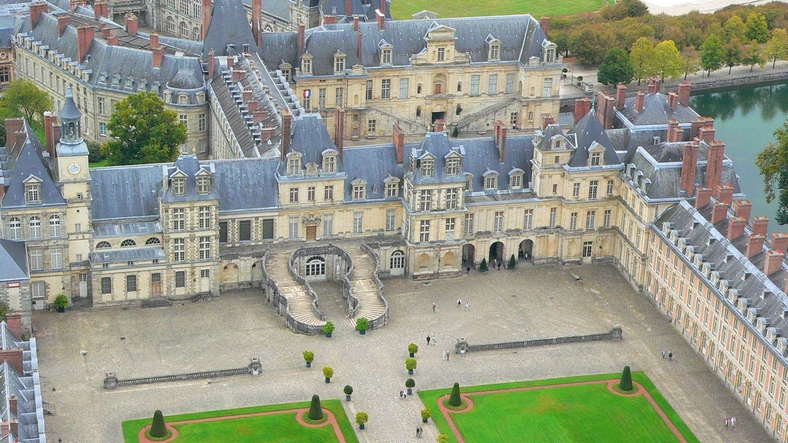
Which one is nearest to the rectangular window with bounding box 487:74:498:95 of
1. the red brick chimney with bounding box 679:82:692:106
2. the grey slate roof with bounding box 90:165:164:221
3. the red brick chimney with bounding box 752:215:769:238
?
the red brick chimney with bounding box 679:82:692:106

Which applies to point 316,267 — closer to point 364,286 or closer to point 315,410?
point 364,286

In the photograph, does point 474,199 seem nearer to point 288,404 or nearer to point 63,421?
point 288,404

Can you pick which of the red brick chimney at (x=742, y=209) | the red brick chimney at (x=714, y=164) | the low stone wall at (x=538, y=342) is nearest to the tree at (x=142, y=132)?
the low stone wall at (x=538, y=342)

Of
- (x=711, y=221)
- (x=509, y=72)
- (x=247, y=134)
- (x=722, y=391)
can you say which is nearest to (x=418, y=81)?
(x=509, y=72)

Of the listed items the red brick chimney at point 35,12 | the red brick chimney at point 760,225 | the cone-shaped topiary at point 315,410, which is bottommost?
the cone-shaped topiary at point 315,410

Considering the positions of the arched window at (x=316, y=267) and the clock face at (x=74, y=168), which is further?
the arched window at (x=316, y=267)

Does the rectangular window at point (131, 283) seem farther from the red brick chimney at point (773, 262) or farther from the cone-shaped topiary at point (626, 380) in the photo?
the red brick chimney at point (773, 262)

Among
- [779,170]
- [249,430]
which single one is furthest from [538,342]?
[779,170]
